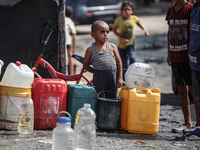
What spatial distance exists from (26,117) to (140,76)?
6.08 ft

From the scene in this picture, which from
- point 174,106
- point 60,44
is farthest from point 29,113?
point 174,106

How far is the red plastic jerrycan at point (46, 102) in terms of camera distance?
6.81 metres

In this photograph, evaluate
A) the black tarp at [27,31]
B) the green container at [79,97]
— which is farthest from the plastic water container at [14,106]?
the black tarp at [27,31]

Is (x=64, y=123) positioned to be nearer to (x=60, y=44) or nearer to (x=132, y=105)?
(x=132, y=105)

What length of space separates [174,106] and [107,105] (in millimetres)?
2721

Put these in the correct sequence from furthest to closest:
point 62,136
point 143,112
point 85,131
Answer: point 143,112
point 85,131
point 62,136

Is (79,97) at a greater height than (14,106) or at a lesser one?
greater

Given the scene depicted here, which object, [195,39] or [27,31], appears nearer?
[195,39]

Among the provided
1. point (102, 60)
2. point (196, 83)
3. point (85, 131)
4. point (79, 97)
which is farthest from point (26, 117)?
point (196, 83)

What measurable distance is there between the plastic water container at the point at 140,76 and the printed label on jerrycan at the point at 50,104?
1.20 metres

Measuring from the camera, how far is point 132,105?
6.82m

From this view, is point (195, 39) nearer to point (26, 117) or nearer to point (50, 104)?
point (50, 104)

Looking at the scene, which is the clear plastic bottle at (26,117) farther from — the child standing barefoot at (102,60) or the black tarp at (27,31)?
the black tarp at (27,31)

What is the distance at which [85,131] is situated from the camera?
18.8 ft
